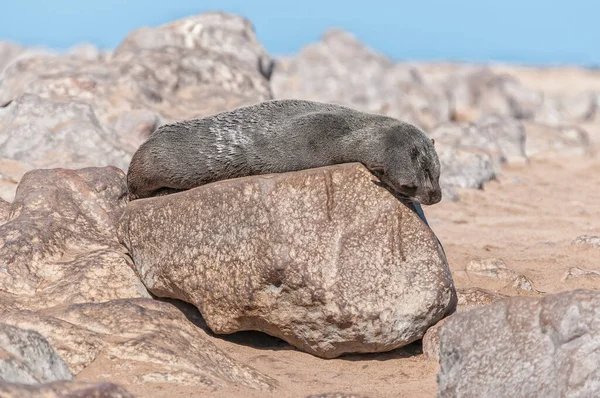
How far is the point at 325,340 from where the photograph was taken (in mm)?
6168

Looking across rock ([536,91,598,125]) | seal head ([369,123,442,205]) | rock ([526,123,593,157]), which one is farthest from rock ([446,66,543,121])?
seal head ([369,123,442,205])

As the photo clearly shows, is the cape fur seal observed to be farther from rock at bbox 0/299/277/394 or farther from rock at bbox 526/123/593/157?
rock at bbox 526/123/593/157

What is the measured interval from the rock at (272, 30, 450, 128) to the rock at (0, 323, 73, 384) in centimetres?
1581

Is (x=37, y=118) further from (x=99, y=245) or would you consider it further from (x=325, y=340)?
(x=325, y=340)

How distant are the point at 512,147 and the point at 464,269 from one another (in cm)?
871

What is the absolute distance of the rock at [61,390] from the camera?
378cm

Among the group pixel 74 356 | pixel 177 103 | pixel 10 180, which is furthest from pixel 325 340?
pixel 177 103

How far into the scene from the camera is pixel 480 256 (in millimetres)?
8203

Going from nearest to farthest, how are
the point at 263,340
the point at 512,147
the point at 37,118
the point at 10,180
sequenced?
the point at 263,340 < the point at 10,180 < the point at 37,118 < the point at 512,147

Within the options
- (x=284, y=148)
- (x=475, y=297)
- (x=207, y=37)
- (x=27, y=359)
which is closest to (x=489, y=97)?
(x=207, y=37)

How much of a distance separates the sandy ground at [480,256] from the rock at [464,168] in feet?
0.80

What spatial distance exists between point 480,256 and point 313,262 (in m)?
2.66

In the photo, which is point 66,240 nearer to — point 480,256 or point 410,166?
point 410,166

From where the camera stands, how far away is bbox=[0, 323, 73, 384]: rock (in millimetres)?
4430
